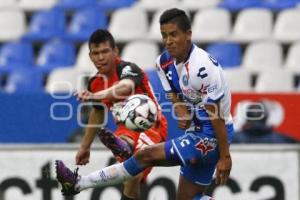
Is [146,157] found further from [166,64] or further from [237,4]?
[237,4]

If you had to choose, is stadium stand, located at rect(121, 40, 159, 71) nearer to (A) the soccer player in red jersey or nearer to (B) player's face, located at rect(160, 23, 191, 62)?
(A) the soccer player in red jersey

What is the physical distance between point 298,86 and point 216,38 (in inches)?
58.5

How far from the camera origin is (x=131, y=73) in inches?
333

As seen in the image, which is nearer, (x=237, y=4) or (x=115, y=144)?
(x=115, y=144)

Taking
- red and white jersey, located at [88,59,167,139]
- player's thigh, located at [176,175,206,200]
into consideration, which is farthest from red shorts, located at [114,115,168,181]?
player's thigh, located at [176,175,206,200]

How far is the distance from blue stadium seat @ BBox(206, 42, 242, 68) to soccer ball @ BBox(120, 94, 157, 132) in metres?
4.91

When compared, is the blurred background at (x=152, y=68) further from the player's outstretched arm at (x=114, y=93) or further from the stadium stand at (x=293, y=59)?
the player's outstretched arm at (x=114, y=93)

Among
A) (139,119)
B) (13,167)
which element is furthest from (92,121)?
(13,167)

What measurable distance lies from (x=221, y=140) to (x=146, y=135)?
4.76ft

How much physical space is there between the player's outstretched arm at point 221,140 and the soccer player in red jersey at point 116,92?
86 cm

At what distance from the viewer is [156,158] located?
303 inches

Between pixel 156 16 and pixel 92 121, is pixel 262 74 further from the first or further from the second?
pixel 92 121

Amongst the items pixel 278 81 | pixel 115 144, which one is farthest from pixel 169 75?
pixel 278 81

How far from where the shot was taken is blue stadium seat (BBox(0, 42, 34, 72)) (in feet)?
45.1
